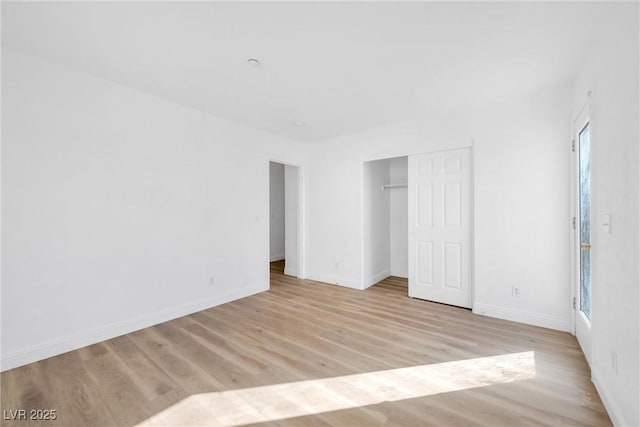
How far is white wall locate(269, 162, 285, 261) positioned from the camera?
7.16 m

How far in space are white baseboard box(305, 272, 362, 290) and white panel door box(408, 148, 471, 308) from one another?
0.89m

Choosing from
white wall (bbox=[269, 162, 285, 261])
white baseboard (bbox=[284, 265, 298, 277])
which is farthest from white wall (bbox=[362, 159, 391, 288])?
white wall (bbox=[269, 162, 285, 261])

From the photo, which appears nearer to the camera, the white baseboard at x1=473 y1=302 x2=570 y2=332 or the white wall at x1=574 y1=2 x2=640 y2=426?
the white wall at x1=574 y1=2 x2=640 y2=426

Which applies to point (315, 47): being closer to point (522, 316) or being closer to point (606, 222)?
point (606, 222)

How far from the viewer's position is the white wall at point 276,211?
23.5 feet

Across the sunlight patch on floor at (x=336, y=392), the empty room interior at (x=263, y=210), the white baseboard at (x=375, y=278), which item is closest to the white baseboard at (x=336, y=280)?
the white baseboard at (x=375, y=278)

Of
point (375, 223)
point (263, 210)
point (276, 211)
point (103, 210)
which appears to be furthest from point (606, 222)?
point (276, 211)

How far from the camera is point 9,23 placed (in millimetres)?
1854

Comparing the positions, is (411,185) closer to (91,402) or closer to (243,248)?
(243,248)

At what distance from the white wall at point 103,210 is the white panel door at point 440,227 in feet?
8.40

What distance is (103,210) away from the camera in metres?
2.63

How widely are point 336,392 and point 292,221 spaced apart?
370cm

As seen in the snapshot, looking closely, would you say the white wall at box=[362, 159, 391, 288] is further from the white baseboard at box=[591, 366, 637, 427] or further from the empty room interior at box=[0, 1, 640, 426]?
the white baseboard at box=[591, 366, 637, 427]

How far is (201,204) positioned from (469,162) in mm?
3466
